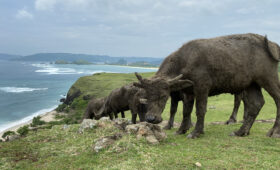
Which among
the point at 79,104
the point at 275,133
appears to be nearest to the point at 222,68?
the point at 275,133

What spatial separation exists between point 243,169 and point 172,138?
3.55m

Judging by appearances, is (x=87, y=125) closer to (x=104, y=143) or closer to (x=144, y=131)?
(x=104, y=143)

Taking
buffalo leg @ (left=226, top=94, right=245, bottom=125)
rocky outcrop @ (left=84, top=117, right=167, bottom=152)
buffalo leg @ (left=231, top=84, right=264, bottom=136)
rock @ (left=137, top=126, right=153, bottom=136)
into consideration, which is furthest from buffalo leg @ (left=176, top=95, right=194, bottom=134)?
buffalo leg @ (left=226, top=94, right=245, bottom=125)

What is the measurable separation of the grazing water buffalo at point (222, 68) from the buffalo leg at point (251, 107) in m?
0.04

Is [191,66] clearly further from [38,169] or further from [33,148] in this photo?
[33,148]

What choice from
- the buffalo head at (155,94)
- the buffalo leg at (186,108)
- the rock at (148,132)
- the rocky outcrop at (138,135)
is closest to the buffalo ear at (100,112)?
the rocky outcrop at (138,135)

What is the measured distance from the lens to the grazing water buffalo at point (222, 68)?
8.98 meters

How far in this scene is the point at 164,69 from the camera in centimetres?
935

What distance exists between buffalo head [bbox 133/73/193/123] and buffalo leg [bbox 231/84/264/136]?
3665mm

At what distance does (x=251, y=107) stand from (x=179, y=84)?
3.73m

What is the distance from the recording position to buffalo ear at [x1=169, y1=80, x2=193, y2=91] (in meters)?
8.49

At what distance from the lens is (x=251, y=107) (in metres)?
10.1

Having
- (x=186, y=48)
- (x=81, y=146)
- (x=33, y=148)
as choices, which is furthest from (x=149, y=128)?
(x=33, y=148)

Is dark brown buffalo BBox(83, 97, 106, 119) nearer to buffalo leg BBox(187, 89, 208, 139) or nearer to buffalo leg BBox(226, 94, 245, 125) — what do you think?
buffalo leg BBox(226, 94, 245, 125)
